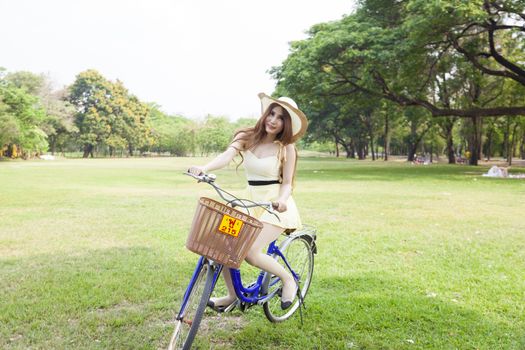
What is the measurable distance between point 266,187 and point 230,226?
0.76 meters

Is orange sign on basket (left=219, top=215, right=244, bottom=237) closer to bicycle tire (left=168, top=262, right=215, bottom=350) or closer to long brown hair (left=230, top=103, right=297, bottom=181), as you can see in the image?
bicycle tire (left=168, top=262, right=215, bottom=350)

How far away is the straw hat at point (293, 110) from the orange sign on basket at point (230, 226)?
39.2 inches

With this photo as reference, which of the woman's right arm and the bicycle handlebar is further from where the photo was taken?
the woman's right arm

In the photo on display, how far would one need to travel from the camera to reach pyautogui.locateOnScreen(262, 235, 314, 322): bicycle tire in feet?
11.7

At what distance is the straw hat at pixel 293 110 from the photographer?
125 inches

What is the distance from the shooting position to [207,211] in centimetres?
250

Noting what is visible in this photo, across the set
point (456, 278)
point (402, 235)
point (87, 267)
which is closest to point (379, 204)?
point (402, 235)

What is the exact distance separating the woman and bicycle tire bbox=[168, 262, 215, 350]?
26 centimetres

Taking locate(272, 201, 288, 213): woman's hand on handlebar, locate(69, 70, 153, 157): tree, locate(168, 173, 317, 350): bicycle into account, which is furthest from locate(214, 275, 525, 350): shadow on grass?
locate(69, 70, 153, 157): tree

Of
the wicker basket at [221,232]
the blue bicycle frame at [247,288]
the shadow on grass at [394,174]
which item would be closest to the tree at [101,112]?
the shadow on grass at [394,174]

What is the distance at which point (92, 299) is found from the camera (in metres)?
4.10

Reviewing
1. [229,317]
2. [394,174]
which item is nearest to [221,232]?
[229,317]

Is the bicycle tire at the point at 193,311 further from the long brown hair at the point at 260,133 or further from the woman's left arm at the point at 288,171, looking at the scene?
the long brown hair at the point at 260,133

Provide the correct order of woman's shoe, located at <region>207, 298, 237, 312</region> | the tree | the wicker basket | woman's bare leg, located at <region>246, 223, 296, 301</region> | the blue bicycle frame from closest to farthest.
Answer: the wicker basket, the blue bicycle frame, woman's bare leg, located at <region>246, 223, 296, 301</region>, woman's shoe, located at <region>207, 298, 237, 312</region>, the tree
